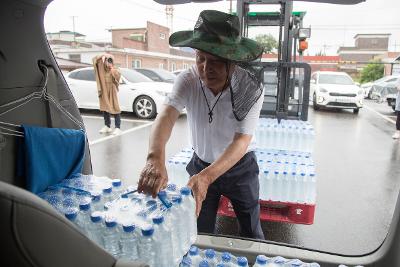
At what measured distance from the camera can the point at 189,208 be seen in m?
1.73

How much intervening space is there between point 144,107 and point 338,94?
720cm

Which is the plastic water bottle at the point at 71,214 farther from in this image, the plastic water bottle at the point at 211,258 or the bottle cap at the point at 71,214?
the plastic water bottle at the point at 211,258

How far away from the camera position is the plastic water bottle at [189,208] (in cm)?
168

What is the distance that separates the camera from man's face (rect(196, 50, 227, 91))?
6.26 ft

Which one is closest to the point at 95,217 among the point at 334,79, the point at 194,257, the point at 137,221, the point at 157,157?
the point at 137,221

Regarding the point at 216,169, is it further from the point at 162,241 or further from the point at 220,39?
the point at 220,39

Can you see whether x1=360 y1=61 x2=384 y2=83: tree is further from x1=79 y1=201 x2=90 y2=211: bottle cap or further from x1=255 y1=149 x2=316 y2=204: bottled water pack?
x1=79 y1=201 x2=90 y2=211: bottle cap

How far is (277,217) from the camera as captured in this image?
358 cm

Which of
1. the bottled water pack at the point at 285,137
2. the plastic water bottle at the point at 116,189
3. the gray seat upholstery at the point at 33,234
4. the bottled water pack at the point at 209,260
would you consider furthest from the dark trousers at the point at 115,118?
the gray seat upholstery at the point at 33,234

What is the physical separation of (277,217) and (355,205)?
1.38m

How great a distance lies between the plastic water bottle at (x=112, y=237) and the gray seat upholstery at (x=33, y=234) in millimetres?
579

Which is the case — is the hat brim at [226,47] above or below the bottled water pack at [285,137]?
above

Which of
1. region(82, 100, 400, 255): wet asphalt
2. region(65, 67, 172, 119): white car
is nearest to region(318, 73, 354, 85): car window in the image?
region(82, 100, 400, 255): wet asphalt

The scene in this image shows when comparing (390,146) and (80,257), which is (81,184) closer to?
(80,257)
